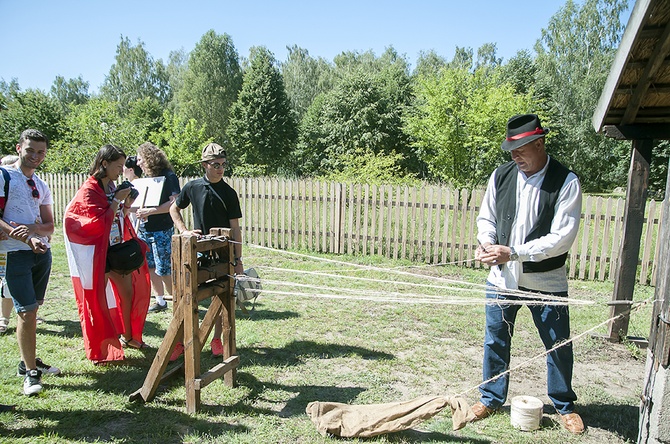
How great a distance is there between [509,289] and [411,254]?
5917 millimetres

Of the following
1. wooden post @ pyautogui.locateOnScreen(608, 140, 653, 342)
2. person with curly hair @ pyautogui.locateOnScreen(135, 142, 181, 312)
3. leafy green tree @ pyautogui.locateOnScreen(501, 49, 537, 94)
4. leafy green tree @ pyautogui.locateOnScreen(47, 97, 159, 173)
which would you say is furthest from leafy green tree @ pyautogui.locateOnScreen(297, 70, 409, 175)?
wooden post @ pyautogui.locateOnScreen(608, 140, 653, 342)

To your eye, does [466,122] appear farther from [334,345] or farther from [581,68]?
[581,68]

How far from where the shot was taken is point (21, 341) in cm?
353

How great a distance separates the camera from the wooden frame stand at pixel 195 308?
3.25 metres

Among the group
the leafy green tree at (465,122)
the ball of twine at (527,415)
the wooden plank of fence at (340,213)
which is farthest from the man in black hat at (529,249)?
the leafy green tree at (465,122)

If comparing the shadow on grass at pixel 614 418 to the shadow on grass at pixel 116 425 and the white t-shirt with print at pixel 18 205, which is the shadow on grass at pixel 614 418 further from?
the white t-shirt with print at pixel 18 205

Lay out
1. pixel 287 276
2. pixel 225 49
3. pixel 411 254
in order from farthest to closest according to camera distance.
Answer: pixel 225 49, pixel 411 254, pixel 287 276

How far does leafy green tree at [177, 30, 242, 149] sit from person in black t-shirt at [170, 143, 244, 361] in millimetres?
37659

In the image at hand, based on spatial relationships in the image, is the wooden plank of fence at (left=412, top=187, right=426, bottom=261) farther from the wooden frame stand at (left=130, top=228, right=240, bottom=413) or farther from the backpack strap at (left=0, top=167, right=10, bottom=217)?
the backpack strap at (left=0, top=167, right=10, bottom=217)

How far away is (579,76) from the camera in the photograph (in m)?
32.9

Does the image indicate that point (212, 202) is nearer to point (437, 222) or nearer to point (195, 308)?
point (195, 308)

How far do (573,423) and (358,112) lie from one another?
3120cm

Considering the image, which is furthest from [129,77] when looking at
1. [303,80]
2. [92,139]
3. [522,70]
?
[522,70]

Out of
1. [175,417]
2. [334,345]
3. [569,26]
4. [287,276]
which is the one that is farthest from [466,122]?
[569,26]
